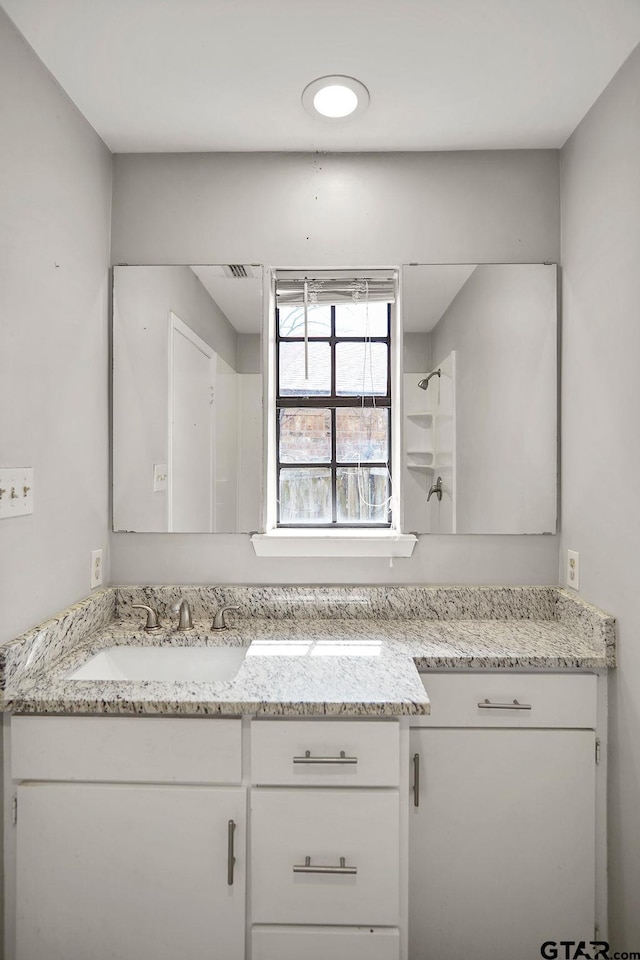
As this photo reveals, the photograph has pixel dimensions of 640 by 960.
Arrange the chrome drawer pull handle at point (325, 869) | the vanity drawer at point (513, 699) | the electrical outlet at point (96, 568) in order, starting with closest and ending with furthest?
the chrome drawer pull handle at point (325, 869) → the vanity drawer at point (513, 699) → the electrical outlet at point (96, 568)

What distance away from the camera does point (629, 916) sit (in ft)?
4.64

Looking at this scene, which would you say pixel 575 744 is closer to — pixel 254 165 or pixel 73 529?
pixel 73 529

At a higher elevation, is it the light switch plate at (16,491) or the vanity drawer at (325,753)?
the light switch plate at (16,491)

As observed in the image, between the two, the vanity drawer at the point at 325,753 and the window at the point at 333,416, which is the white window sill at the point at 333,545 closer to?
the window at the point at 333,416

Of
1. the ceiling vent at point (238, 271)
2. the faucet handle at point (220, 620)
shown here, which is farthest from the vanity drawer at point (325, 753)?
the ceiling vent at point (238, 271)

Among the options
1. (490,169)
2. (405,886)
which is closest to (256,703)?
(405,886)

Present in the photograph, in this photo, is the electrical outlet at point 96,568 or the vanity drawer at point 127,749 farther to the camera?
the electrical outlet at point 96,568

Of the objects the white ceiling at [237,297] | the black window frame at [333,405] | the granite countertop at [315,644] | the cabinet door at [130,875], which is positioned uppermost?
the white ceiling at [237,297]

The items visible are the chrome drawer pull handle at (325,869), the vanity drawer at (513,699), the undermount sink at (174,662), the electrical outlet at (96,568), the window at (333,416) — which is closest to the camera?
the chrome drawer pull handle at (325,869)

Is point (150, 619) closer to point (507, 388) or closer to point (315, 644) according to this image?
point (315, 644)

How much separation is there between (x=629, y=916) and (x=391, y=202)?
6.99ft

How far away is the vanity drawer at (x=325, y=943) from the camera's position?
125cm

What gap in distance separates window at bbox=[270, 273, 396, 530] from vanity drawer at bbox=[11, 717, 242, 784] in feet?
2.80

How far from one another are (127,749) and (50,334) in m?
1.07
